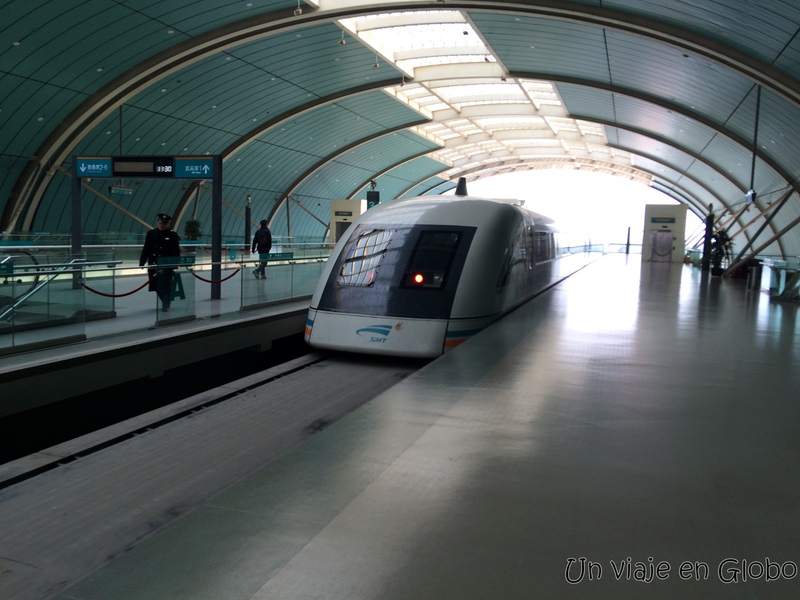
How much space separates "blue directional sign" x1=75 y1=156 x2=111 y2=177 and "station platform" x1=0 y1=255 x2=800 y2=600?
1024cm

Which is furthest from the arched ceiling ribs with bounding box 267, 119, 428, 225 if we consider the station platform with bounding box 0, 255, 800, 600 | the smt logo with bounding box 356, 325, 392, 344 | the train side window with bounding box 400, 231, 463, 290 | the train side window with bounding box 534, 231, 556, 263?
the station platform with bounding box 0, 255, 800, 600

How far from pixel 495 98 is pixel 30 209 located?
24362 mm

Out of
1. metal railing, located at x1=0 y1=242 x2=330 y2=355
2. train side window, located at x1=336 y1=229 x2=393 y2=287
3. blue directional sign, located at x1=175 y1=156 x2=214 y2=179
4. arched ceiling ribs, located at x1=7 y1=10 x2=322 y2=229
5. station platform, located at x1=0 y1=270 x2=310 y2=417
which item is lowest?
station platform, located at x1=0 y1=270 x2=310 y2=417

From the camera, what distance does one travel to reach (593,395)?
6.35 metres

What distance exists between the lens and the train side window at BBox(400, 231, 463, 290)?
1080 centimetres

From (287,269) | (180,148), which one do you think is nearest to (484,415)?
(287,269)


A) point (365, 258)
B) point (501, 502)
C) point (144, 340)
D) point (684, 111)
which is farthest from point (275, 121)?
point (501, 502)

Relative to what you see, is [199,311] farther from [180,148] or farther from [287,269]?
[180,148]

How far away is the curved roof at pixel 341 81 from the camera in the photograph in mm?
20578

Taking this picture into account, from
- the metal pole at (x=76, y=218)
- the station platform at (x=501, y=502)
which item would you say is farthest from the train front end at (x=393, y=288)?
the metal pole at (x=76, y=218)

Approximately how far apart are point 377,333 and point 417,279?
43.1 inches

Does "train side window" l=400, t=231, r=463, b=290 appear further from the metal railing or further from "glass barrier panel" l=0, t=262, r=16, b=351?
"glass barrier panel" l=0, t=262, r=16, b=351

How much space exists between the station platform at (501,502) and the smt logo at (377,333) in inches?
115

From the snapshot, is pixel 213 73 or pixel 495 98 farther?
pixel 495 98
